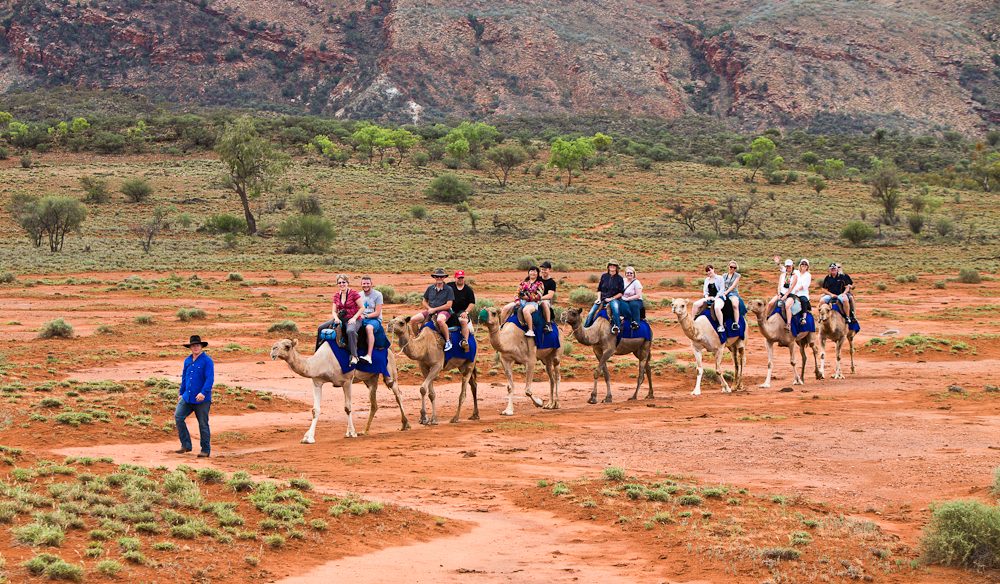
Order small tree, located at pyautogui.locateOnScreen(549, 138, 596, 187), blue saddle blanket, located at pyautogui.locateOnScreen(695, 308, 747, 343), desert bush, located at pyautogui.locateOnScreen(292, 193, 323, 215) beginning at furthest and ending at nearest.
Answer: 1. small tree, located at pyautogui.locateOnScreen(549, 138, 596, 187)
2. desert bush, located at pyautogui.locateOnScreen(292, 193, 323, 215)
3. blue saddle blanket, located at pyautogui.locateOnScreen(695, 308, 747, 343)

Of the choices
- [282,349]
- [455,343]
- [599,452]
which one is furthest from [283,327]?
[599,452]

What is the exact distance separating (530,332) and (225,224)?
50.2 m

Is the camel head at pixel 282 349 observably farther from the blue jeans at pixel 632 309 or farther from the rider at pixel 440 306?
the blue jeans at pixel 632 309

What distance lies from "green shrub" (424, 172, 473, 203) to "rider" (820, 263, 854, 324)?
183 ft

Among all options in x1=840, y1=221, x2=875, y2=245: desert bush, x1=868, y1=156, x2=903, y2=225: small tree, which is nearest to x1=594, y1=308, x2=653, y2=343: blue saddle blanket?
x1=840, y1=221, x2=875, y2=245: desert bush

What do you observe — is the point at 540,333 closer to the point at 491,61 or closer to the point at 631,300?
the point at 631,300

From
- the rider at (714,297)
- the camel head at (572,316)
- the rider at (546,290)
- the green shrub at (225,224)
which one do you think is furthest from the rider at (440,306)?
the green shrub at (225,224)

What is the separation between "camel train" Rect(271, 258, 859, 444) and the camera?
56.7 feet

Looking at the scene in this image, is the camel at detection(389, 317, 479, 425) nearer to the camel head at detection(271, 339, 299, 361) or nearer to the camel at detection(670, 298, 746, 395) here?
the camel head at detection(271, 339, 299, 361)

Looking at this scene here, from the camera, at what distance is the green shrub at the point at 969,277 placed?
163 feet

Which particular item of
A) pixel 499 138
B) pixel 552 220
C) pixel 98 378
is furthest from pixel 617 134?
pixel 98 378

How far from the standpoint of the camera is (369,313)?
17.4 metres

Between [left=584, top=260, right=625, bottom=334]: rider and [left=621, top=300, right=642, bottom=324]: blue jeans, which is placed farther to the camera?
[left=621, top=300, right=642, bottom=324]: blue jeans

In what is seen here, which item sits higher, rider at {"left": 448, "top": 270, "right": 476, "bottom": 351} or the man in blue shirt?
rider at {"left": 448, "top": 270, "right": 476, "bottom": 351}
